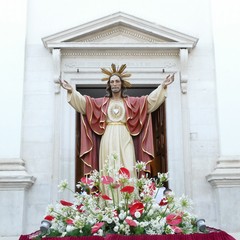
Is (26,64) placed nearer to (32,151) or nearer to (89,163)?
(32,151)

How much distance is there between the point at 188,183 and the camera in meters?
8.59

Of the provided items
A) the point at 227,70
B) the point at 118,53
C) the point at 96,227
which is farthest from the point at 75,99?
the point at 227,70

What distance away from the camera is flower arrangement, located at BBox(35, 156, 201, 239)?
3176 mm

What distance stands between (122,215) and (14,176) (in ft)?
17.3

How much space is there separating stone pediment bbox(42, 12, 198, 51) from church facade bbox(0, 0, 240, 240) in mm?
20

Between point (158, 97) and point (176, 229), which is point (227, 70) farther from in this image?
point (176, 229)

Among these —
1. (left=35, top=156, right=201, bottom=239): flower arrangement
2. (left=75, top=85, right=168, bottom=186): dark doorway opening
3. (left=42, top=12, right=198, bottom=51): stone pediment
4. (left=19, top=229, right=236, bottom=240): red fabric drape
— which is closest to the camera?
(left=19, top=229, right=236, bottom=240): red fabric drape

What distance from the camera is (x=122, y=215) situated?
3.23 metres

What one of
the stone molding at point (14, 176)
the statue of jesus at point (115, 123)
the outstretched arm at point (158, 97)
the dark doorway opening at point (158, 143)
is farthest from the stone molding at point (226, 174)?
the stone molding at point (14, 176)

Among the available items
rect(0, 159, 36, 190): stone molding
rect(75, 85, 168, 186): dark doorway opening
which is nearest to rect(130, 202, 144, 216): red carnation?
rect(0, 159, 36, 190): stone molding

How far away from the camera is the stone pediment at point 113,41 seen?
29.5 ft

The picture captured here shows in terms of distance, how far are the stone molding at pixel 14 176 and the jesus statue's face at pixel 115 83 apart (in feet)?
10.1

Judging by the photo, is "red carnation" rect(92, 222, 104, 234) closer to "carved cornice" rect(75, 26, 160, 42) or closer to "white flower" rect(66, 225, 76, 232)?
"white flower" rect(66, 225, 76, 232)

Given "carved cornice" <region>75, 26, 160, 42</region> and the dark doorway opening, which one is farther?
"carved cornice" <region>75, 26, 160, 42</region>
